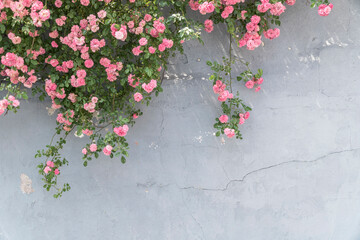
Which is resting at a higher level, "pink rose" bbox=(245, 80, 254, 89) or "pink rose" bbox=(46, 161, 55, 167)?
"pink rose" bbox=(245, 80, 254, 89)

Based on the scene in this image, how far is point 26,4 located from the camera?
1.88m

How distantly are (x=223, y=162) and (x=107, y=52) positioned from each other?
1.01 metres

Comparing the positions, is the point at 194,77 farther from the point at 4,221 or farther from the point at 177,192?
the point at 4,221

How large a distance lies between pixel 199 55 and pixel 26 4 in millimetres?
1004

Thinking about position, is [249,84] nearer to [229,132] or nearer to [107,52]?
[229,132]

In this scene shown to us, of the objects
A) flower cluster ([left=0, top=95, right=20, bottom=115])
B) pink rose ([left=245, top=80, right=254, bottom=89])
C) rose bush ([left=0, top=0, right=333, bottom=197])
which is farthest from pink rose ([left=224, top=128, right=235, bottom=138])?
flower cluster ([left=0, top=95, right=20, bottom=115])

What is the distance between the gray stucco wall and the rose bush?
5.2 inches

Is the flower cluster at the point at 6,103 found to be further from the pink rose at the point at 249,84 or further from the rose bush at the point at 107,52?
the pink rose at the point at 249,84

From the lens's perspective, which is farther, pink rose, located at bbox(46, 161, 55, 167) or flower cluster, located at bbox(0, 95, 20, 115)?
pink rose, located at bbox(46, 161, 55, 167)

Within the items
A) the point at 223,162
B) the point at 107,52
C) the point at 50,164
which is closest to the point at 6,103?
the point at 50,164

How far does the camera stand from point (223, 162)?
8.06ft

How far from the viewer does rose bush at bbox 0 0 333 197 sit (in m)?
1.99

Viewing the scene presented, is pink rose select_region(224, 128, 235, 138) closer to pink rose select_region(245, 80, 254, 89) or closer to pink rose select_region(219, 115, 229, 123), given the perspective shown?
pink rose select_region(219, 115, 229, 123)

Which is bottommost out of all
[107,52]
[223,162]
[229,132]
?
[223,162]
